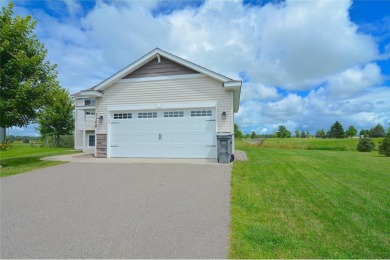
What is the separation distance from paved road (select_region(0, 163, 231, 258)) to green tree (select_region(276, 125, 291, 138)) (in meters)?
50.4

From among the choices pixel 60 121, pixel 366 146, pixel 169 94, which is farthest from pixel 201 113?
pixel 60 121

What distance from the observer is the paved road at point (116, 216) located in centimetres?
287

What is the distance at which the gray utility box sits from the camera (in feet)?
30.0

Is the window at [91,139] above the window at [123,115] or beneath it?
beneath

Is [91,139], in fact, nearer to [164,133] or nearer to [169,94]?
[164,133]

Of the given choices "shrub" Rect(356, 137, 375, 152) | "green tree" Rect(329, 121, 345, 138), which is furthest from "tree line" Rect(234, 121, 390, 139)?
"shrub" Rect(356, 137, 375, 152)

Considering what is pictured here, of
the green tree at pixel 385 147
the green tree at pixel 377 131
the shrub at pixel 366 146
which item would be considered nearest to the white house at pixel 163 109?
the green tree at pixel 385 147

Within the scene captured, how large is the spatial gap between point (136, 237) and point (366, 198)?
4.74 meters

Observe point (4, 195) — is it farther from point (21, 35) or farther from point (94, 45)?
point (94, 45)

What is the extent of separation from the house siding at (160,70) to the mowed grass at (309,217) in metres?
6.32

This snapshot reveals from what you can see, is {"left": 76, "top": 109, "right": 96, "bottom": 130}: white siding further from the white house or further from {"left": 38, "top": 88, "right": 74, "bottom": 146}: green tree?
the white house

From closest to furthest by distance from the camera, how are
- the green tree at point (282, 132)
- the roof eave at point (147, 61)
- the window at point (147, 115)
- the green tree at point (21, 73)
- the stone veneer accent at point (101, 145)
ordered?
the green tree at point (21, 73), the roof eave at point (147, 61), the window at point (147, 115), the stone veneer accent at point (101, 145), the green tree at point (282, 132)

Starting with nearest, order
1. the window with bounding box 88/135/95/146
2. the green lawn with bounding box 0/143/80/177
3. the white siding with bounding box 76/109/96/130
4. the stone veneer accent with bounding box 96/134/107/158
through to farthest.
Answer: the green lawn with bounding box 0/143/80/177 < the stone veneer accent with bounding box 96/134/107/158 < the white siding with bounding box 76/109/96/130 < the window with bounding box 88/135/95/146

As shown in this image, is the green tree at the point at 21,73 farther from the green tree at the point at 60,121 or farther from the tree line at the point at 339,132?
the tree line at the point at 339,132
